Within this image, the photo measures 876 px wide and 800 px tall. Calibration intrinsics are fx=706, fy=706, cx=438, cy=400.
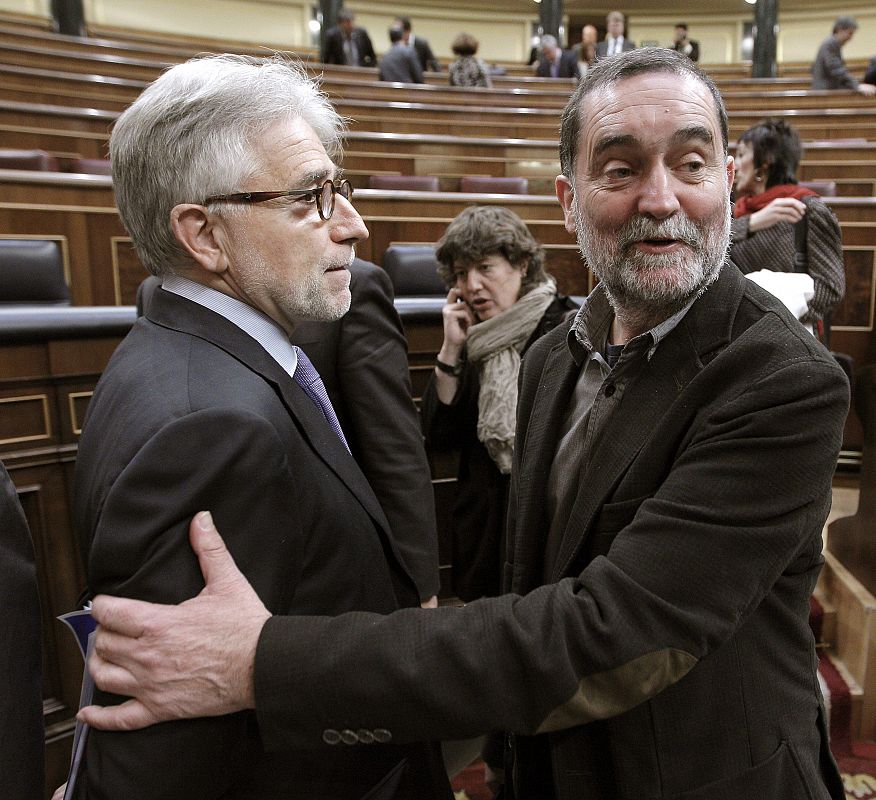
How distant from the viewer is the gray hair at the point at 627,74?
0.64 m

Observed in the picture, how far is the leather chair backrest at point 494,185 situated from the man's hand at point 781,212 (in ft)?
6.13

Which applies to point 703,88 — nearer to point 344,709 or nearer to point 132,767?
point 344,709

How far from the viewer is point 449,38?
9.07 meters

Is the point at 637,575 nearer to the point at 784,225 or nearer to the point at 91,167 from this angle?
the point at 784,225

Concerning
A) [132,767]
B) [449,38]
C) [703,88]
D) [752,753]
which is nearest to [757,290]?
[703,88]

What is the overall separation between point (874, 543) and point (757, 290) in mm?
1026

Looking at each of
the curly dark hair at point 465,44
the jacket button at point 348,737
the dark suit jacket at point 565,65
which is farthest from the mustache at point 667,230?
the dark suit jacket at point 565,65

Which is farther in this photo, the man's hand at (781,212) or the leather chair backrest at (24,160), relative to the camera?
the leather chair backrest at (24,160)

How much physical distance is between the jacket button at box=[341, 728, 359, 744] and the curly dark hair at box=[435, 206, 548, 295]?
987 mm

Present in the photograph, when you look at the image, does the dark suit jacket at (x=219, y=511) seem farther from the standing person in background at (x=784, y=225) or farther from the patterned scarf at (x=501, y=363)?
the standing person in background at (x=784, y=225)

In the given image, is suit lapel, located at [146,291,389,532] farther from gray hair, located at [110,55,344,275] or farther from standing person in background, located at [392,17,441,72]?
standing person in background, located at [392,17,441,72]

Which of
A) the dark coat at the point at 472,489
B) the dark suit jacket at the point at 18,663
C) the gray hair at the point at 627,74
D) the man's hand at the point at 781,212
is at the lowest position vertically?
the dark coat at the point at 472,489

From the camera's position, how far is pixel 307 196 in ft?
2.01

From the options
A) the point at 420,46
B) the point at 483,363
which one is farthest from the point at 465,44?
the point at 483,363
